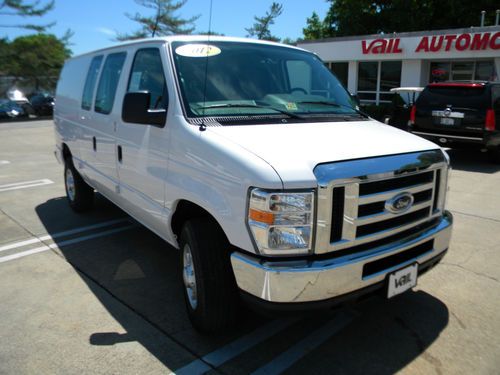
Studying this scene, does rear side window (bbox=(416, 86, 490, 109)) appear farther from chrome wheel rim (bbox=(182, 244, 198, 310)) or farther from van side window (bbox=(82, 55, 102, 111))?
chrome wheel rim (bbox=(182, 244, 198, 310))

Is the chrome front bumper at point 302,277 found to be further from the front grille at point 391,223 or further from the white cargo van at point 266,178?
the front grille at point 391,223

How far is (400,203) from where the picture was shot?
2.90m

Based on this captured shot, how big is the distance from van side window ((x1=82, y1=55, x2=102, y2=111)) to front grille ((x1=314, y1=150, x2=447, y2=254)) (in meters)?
3.54

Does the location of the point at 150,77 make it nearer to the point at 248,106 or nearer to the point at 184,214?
the point at 248,106

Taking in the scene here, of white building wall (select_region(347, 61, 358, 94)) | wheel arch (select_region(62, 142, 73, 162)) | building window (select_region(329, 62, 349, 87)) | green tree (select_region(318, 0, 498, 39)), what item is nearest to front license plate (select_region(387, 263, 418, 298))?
wheel arch (select_region(62, 142, 73, 162))

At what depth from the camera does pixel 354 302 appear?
9.14ft

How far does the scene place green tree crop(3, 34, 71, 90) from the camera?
123 feet

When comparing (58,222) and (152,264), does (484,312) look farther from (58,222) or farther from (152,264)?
(58,222)

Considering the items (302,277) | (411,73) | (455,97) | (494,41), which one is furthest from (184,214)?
(411,73)

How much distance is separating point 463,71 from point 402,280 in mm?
20071

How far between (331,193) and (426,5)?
32.7 metres

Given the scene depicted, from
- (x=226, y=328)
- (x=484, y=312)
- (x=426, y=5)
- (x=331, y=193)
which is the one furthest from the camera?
(x=426, y=5)

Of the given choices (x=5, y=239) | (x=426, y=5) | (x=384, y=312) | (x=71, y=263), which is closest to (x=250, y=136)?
(x=384, y=312)

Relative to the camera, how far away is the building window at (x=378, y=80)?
866 inches
